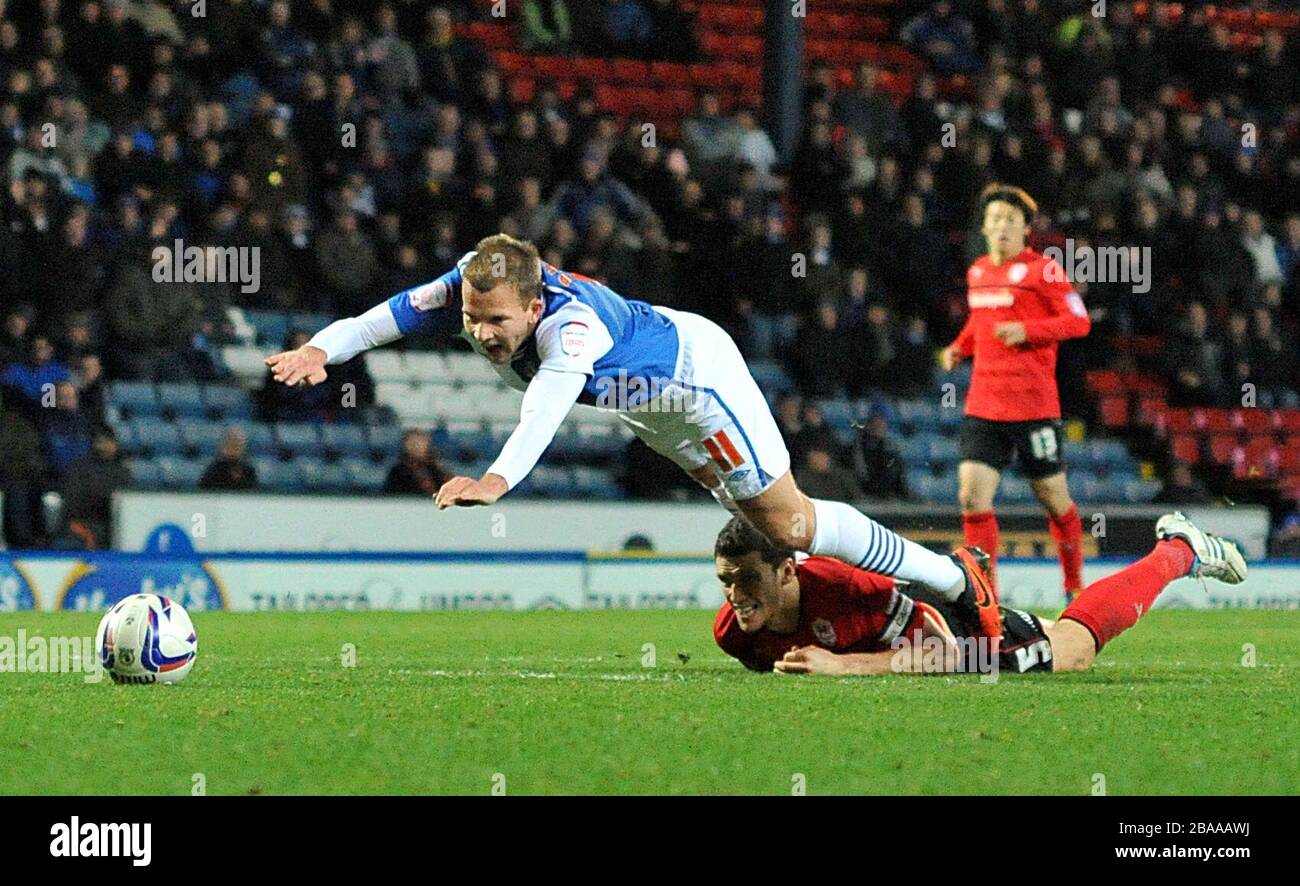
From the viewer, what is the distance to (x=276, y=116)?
15.8 m

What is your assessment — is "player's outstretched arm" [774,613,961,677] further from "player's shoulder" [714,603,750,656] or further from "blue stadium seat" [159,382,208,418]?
"blue stadium seat" [159,382,208,418]

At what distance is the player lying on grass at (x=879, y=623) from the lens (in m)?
7.23

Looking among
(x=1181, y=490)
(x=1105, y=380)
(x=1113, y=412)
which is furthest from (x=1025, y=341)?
(x=1105, y=380)

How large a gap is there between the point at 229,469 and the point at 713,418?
27.0 feet

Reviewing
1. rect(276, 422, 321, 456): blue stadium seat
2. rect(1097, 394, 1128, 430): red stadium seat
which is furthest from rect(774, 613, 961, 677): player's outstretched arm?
rect(1097, 394, 1128, 430): red stadium seat

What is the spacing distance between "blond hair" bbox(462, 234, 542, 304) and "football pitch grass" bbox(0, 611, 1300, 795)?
134 centimetres

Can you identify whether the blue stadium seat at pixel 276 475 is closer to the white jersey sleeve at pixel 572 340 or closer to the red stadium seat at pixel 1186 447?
the red stadium seat at pixel 1186 447

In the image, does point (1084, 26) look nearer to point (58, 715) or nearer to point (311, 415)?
point (311, 415)

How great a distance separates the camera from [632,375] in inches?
263

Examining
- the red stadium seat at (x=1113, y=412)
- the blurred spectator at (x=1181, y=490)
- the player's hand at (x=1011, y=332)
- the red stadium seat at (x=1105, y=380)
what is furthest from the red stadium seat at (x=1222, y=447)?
the player's hand at (x=1011, y=332)

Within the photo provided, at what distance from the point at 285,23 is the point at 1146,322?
8422 millimetres

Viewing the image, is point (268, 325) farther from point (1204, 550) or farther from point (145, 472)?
point (1204, 550)

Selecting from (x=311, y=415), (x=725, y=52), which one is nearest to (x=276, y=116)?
(x=311, y=415)

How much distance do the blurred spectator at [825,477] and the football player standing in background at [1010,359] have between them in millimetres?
4224
